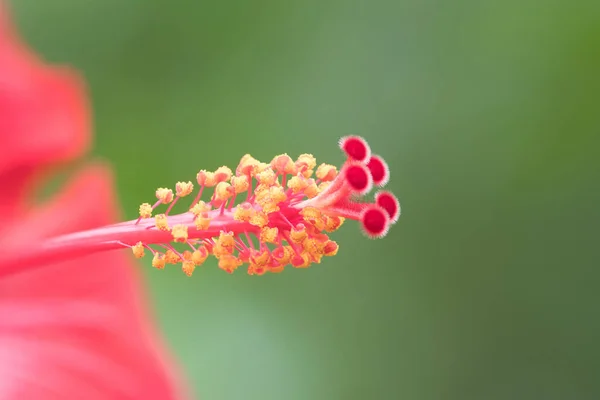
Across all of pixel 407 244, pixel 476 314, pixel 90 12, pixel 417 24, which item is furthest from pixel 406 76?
pixel 90 12

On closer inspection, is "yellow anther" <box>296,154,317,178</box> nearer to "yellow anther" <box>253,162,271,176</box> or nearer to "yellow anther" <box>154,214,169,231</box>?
"yellow anther" <box>253,162,271,176</box>

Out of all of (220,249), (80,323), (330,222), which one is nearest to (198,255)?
(220,249)

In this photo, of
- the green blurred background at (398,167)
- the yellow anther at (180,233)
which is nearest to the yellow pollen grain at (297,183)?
the yellow anther at (180,233)

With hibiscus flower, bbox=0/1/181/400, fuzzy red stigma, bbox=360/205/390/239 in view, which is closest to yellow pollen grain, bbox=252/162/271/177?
fuzzy red stigma, bbox=360/205/390/239

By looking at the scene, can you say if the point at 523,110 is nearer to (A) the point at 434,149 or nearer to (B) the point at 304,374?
(A) the point at 434,149

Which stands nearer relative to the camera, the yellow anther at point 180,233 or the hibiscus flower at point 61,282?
the yellow anther at point 180,233

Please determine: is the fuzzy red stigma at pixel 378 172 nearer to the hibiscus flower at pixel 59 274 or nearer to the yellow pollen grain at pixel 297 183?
the yellow pollen grain at pixel 297 183
